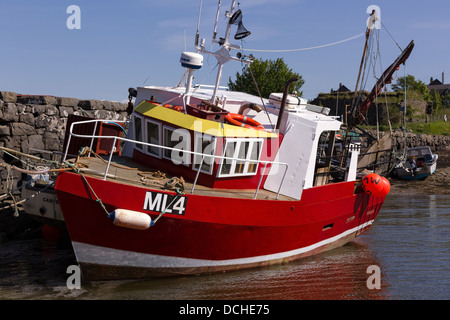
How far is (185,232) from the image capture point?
431 inches

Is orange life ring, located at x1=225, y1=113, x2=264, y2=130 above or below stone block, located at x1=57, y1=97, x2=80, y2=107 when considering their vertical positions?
below

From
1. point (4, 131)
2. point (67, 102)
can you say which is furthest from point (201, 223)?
point (67, 102)

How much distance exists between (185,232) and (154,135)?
251cm

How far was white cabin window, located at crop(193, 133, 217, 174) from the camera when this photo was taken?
11398 mm

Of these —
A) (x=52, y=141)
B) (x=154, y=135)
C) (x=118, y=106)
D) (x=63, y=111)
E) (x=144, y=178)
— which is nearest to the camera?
(x=144, y=178)

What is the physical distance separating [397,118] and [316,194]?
122 ft

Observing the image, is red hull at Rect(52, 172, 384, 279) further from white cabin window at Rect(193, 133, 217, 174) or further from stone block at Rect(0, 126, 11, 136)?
stone block at Rect(0, 126, 11, 136)

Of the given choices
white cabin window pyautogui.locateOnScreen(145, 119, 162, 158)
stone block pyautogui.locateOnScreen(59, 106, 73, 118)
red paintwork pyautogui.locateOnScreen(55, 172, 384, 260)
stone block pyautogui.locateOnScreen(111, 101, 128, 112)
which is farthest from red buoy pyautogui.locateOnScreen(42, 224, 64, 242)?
stone block pyautogui.locateOnScreen(111, 101, 128, 112)

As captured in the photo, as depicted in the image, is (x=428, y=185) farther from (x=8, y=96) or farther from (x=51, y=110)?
(x=8, y=96)

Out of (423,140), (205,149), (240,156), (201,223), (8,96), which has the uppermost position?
(8,96)

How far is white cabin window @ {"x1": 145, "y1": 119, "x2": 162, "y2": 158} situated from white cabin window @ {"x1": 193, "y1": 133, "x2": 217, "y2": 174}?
961mm

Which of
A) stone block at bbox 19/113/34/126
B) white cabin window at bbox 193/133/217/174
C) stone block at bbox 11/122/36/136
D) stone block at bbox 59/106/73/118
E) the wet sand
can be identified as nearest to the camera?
white cabin window at bbox 193/133/217/174
